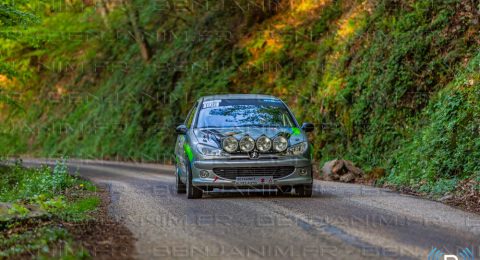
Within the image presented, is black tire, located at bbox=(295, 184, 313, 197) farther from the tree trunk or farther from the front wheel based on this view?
the tree trunk

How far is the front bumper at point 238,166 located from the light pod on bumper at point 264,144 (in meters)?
0.20

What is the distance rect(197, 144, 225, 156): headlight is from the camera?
41.2 ft

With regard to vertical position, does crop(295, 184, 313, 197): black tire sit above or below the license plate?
below

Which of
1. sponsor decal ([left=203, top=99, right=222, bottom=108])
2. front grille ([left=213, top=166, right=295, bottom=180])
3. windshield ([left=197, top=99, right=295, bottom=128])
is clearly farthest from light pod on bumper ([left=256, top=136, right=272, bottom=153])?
sponsor decal ([left=203, top=99, right=222, bottom=108])

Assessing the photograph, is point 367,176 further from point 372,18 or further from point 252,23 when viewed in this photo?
point 252,23

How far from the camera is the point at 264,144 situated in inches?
493

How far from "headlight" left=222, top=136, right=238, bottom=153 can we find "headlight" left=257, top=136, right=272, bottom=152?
0.40 m

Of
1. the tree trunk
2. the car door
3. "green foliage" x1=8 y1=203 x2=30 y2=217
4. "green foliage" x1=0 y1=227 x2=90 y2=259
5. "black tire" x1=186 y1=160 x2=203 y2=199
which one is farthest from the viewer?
the tree trunk

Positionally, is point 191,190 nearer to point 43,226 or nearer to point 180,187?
point 180,187

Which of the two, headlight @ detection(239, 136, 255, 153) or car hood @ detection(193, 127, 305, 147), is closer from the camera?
headlight @ detection(239, 136, 255, 153)

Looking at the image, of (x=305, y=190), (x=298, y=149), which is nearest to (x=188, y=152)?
(x=298, y=149)

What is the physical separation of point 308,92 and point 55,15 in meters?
21.4

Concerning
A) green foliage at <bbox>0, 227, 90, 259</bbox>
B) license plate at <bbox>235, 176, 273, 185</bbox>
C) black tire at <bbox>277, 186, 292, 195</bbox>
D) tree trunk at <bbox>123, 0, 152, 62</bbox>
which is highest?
A: tree trunk at <bbox>123, 0, 152, 62</bbox>

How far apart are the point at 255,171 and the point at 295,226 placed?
352cm
